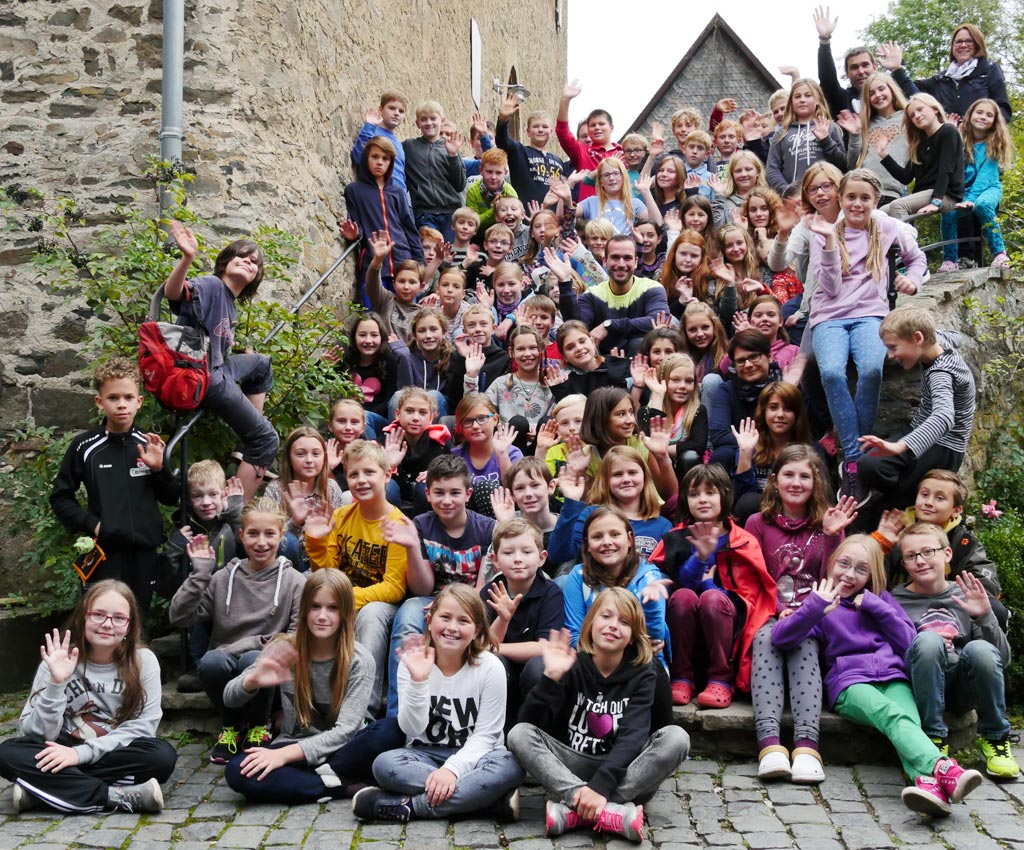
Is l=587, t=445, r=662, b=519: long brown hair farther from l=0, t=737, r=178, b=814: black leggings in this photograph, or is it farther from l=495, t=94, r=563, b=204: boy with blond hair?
l=495, t=94, r=563, b=204: boy with blond hair

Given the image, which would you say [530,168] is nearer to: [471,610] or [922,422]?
[922,422]

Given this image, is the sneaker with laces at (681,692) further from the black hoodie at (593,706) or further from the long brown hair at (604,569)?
the black hoodie at (593,706)

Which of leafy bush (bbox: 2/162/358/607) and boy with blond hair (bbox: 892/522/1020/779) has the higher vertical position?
leafy bush (bbox: 2/162/358/607)

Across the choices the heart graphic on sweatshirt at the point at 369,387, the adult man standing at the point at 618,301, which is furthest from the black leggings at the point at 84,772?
the adult man standing at the point at 618,301

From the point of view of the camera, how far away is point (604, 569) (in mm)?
5391

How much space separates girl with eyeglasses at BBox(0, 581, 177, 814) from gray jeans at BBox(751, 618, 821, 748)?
255 centimetres

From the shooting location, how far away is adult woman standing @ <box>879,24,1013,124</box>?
1060 centimetres

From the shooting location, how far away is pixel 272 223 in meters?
8.34

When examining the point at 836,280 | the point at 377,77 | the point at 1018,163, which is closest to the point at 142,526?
the point at 836,280

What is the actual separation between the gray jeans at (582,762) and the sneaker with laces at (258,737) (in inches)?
44.3

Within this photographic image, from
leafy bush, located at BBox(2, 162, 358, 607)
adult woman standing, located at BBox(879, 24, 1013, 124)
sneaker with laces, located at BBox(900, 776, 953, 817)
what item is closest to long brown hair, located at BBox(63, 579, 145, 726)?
leafy bush, located at BBox(2, 162, 358, 607)

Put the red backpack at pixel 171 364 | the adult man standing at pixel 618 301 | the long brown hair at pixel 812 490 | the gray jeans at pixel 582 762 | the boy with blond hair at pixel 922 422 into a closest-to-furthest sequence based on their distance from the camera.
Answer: the gray jeans at pixel 582 762 < the long brown hair at pixel 812 490 < the red backpack at pixel 171 364 < the boy with blond hair at pixel 922 422 < the adult man standing at pixel 618 301

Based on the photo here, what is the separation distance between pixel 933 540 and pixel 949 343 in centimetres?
170

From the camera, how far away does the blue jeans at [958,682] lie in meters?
5.03
